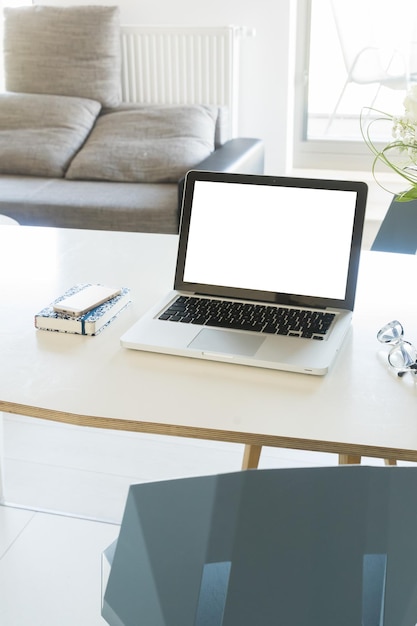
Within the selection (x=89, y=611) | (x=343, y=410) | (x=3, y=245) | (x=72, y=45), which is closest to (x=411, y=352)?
(x=343, y=410)

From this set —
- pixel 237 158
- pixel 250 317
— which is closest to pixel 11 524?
pixel 250 317

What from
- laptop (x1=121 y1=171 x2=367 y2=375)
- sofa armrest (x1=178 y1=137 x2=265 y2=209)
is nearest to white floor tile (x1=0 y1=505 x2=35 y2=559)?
Result: laptop (x1=121 y1=171 x2=367 y2=375)

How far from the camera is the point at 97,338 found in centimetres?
133

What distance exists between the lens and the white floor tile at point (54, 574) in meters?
1.65

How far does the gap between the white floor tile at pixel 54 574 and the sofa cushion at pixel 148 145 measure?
2003mm

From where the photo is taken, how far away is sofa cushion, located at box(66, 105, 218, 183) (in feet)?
11.9

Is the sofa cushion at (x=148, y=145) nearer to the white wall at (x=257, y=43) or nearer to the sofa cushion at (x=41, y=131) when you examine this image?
the sofa cushion at (x=41, y=131)

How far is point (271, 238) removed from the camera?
57.2 inches

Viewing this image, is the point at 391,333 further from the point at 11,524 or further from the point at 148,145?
the point at 148,145

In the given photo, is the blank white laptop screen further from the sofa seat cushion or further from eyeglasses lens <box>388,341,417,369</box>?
the sofa seat cushion

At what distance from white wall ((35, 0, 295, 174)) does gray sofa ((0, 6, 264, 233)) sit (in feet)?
0.98

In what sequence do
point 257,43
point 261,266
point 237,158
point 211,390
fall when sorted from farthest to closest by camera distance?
point 257,43
point 237,158
point 261,266
point 211,390

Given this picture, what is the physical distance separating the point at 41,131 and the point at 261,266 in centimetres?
269

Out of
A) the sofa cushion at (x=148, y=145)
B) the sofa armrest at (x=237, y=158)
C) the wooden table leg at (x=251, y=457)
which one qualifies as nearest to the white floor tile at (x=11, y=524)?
the wooden table leg at (x=251, y=457)
